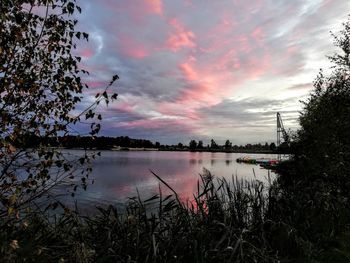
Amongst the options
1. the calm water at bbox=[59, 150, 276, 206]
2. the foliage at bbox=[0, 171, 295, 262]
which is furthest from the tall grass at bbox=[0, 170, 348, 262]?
the calm water at bbox=[59, 150, 276, 206]

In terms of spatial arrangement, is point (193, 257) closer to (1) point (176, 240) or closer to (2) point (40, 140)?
(1) point (176, 240)

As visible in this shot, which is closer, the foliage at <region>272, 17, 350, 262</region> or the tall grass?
the tall grass

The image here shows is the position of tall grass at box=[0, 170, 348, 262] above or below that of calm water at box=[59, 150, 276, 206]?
above

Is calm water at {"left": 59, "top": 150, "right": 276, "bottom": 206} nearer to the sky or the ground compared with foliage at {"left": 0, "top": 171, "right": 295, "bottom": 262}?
nearer to the ground

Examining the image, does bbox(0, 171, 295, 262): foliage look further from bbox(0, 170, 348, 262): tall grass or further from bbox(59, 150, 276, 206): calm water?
bbox(59, 150, 276, 206): calm water

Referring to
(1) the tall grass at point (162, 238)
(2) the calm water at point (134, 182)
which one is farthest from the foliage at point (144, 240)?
(2) the calm water at point (134, 182)

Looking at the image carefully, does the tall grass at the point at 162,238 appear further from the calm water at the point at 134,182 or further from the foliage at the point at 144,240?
the calm water at the point at 134,182

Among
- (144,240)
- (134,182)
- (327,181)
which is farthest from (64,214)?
(134,182)

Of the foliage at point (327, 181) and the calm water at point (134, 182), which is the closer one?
the foliage at point (327, 181)

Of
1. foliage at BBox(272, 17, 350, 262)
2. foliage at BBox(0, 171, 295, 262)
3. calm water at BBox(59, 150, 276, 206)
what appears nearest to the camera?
foliage at BBox(0, 171, 295, 262)

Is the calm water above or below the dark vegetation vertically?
below

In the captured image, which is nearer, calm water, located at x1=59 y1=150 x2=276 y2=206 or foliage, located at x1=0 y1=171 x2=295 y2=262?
foliage, located at x1=0 y1=171 x2=295 y2=262

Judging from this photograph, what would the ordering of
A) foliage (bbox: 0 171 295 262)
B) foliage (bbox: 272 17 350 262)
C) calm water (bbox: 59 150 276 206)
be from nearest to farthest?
foliage (bbox: 0 171 295 262), foliage (bbox: 272 17 350 262), calm water (bbox: 59 150 276 206)

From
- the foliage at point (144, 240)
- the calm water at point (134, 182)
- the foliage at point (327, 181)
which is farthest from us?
the calm water at point (134, 182)
